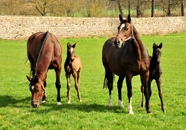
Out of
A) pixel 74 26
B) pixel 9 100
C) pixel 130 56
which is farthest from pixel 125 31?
pixel 74 26

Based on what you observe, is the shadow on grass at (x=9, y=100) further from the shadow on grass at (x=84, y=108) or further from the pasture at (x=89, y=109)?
the shadow on grass at (x=84, y=108)

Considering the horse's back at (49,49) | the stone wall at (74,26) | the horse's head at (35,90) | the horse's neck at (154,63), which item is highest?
the stone wall at (74,26)

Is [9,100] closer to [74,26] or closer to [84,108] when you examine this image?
[84,108]

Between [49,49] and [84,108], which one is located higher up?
[49,49]

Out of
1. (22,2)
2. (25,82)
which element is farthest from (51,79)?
(22,2)

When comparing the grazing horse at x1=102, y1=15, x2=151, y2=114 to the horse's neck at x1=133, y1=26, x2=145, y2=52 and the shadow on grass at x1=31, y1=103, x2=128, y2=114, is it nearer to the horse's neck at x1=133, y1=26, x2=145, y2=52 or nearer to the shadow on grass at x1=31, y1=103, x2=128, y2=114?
the horse's neck at x1=133, y1=26, x2=145, y2=52

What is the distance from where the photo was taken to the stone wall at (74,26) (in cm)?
2427

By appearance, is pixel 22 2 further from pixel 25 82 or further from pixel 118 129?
pixel 118 129

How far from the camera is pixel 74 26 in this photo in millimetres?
26906

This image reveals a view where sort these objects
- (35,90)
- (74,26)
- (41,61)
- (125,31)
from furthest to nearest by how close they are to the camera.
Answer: (74,26) → (41,61) → (35,90) → (125,31)

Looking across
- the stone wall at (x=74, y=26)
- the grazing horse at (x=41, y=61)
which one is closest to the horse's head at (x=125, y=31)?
the grazing horse at (x=41, y=61)

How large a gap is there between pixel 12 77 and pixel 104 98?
5.55m

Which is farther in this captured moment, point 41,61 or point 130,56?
point 41,61

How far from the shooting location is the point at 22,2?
37938 mm
